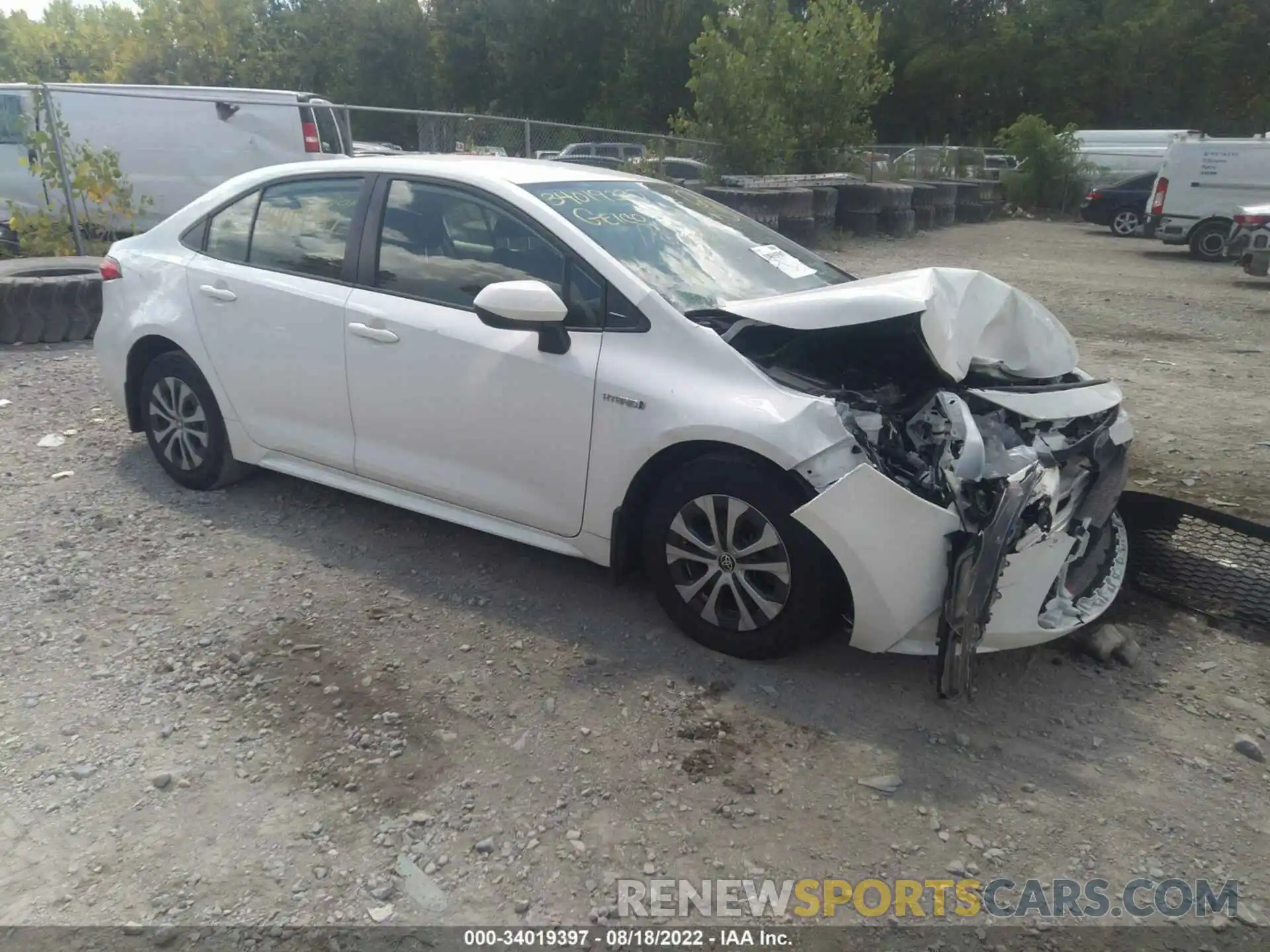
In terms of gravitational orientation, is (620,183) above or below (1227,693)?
above

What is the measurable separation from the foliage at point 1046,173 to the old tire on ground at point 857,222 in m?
11.1

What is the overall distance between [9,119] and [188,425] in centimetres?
1052

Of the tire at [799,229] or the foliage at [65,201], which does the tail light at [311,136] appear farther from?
the tire at [799,229]

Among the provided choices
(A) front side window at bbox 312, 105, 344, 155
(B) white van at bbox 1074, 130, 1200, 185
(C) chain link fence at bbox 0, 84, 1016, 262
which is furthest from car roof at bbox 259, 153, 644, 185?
(B) white van at bbox 1074, 130, 1200, 185

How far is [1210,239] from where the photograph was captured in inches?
685

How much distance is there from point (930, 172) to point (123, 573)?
76.1ft

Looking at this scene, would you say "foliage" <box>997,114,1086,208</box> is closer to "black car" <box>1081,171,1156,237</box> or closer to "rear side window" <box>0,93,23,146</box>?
"black car" <box>1081,171,1156,237</box>

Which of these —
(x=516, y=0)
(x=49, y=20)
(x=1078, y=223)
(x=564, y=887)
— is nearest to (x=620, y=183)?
(x=564, y=887)

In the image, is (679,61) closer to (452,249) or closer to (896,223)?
(896,223)

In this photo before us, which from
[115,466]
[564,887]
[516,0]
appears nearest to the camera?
[564,887]

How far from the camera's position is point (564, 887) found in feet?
8.43

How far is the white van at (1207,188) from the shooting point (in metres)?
16.8

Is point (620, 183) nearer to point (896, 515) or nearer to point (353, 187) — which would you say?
point (353, 187)

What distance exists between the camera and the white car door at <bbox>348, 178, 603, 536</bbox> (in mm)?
3721
